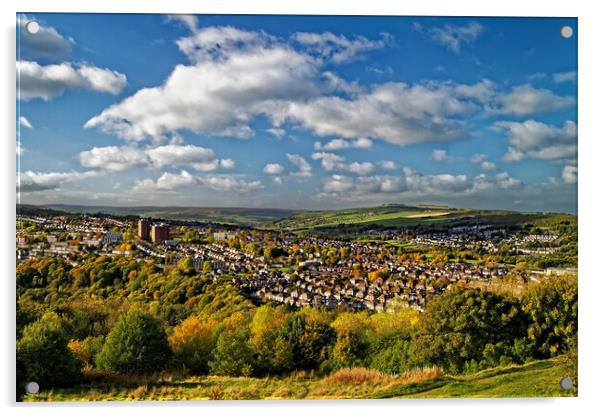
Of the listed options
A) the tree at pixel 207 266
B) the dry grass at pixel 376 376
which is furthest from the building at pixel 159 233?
the dry grass at pixel 376 376

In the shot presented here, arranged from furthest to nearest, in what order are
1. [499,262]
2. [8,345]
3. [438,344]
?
[499,262] < [438,344] < [8,345]

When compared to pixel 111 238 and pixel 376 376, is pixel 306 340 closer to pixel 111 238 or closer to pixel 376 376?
pixel 376 376

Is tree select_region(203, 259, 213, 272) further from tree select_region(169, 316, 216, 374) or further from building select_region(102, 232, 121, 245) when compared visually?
building select_region(102, 232, 121, 245)

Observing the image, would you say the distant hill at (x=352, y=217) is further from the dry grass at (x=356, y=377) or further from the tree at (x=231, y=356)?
the dry grass at (x=356, y=377)
